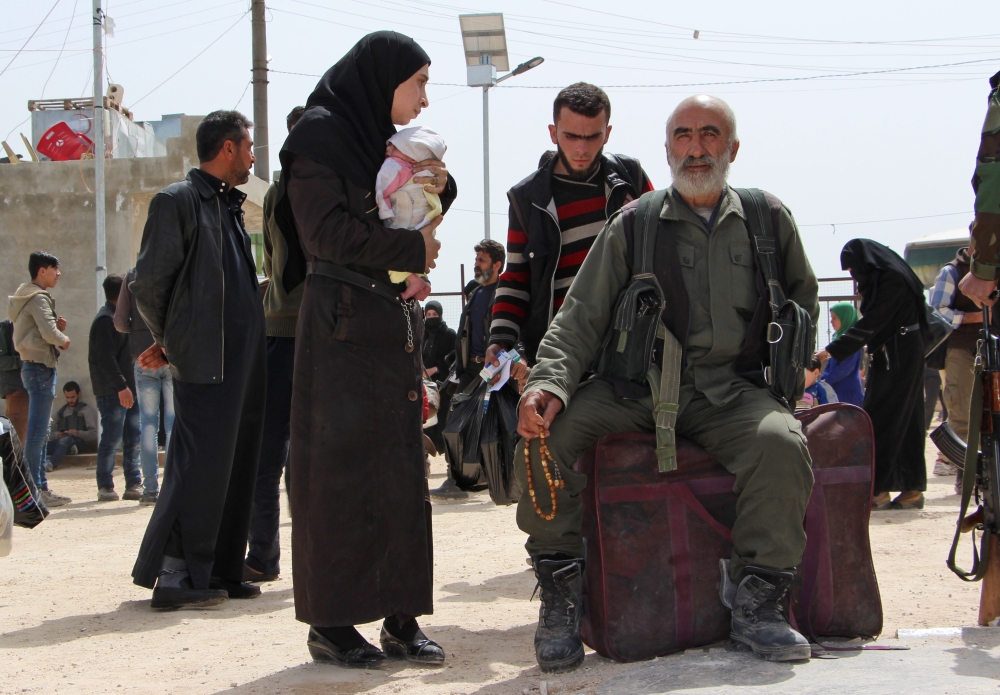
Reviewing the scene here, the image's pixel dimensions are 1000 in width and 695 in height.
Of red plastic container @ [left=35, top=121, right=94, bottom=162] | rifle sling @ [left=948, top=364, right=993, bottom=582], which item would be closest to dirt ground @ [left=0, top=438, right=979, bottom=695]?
rifle sling @ [left=948, top=364, right=993, bottom=582]

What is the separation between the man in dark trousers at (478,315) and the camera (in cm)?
869

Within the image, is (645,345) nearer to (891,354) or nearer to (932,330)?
(891,354)

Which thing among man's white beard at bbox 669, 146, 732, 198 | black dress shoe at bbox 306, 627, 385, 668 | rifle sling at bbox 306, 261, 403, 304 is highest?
man's white beard at bbox 669, 146, 732, 198

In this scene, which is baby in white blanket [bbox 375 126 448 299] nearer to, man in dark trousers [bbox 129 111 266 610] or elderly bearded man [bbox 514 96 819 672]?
elderly bearded man [bbox 514 96 819 672]

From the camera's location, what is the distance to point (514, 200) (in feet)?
14.3

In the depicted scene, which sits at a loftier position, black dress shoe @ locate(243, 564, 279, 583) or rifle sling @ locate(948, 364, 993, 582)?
rifle sling @ locate(948, 364, 993, 582)

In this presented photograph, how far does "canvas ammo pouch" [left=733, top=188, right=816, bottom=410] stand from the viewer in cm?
345

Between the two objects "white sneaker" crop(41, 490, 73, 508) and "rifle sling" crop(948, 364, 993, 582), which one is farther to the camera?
"white sneaker" crop(41, 490, 73, 508)

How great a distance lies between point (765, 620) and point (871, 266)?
15.9 feet

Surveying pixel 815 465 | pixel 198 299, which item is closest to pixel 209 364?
pixel 198 299

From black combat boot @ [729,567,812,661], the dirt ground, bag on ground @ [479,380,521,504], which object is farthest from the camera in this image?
bag on ground @ [479,380,521,504]

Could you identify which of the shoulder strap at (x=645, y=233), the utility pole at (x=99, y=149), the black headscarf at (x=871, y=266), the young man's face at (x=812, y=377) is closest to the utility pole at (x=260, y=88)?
the utility pole at (x=99, y=149)

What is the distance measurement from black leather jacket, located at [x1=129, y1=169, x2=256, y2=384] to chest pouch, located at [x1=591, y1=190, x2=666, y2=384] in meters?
2.02

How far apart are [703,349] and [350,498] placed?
131 centimetres
